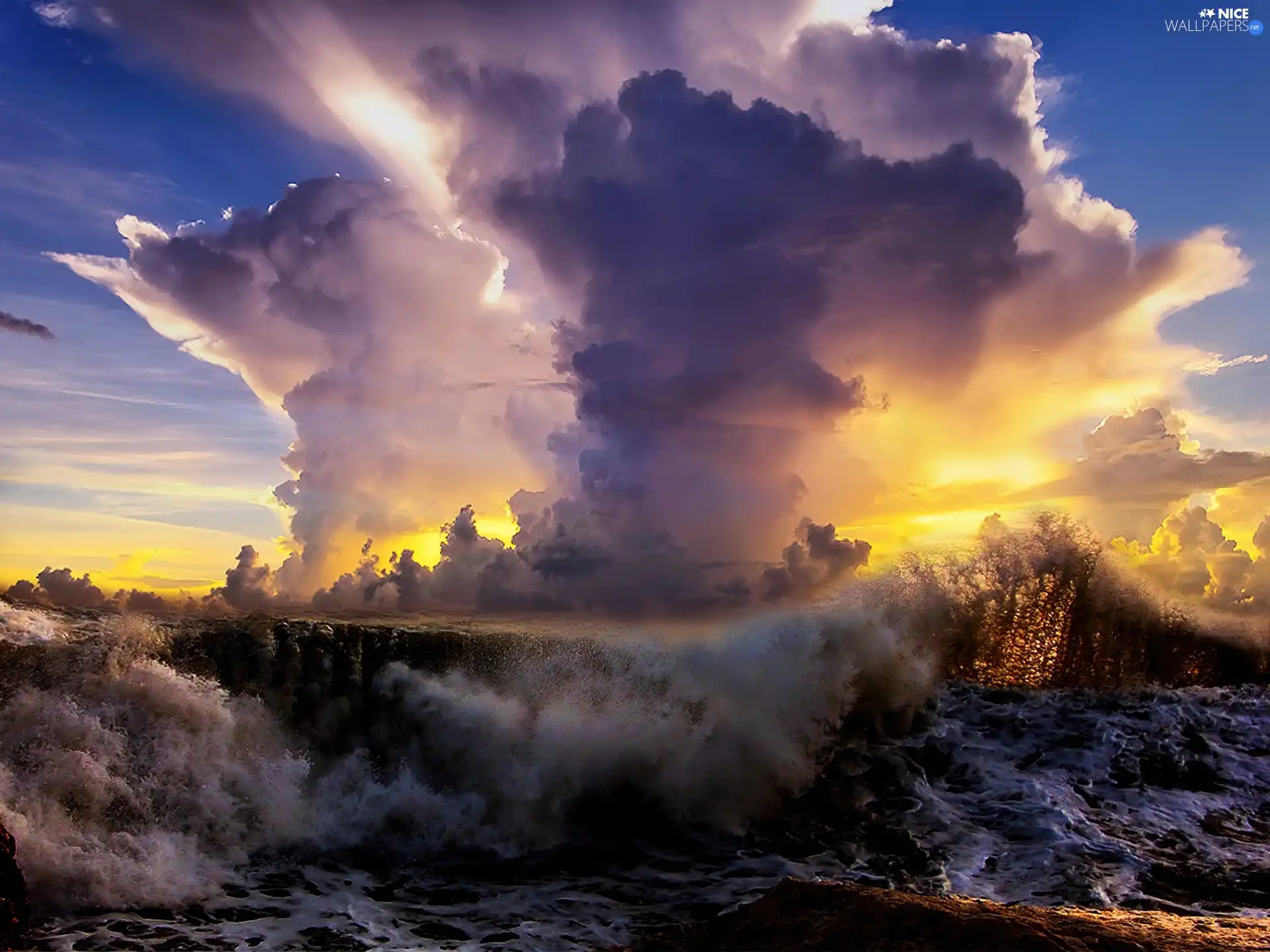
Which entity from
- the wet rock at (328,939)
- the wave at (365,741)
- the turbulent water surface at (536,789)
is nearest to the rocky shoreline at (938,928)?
the turbulent water surface at (536,789)

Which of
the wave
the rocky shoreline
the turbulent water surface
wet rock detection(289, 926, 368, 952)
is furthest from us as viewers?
the wave

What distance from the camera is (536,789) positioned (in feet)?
35.0

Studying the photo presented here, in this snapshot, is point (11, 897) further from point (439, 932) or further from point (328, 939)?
point (439, 932)

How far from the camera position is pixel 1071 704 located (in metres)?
16.4

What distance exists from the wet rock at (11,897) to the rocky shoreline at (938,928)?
5.35m

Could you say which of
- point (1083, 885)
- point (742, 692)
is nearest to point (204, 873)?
point (742, 692)

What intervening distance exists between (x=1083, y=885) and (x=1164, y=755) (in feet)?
22.7

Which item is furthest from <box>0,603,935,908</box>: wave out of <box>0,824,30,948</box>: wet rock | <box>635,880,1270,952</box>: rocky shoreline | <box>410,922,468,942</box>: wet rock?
<box>635,880,1270,952</box>: rocky shoreline

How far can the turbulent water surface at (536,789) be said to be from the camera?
791cm

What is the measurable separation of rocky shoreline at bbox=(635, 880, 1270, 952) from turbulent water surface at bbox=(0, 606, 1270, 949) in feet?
6.30

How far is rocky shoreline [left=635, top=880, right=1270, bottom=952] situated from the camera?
16.2 ft

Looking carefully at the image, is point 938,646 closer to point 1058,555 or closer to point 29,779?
point 1058,555

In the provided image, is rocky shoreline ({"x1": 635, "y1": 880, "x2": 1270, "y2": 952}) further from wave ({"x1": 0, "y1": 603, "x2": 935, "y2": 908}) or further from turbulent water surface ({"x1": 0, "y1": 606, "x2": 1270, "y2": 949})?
wave ({"x1": 0, "y1": 603, "x2": 935, "y2": 908})

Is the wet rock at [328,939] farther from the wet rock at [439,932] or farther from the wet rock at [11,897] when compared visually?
the wet rock at [11,897]
